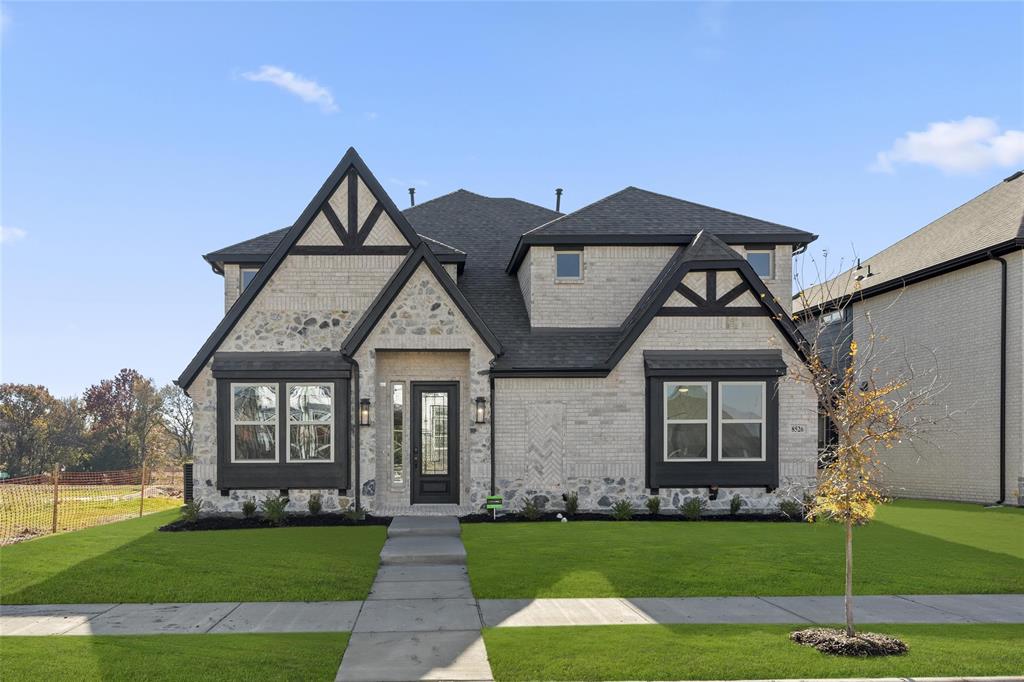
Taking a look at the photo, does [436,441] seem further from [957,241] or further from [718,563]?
[957,241]

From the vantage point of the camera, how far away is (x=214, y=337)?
15.8 metres

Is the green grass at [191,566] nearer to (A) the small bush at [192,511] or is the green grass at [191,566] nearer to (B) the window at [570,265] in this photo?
(A) the small bush at [192,511]

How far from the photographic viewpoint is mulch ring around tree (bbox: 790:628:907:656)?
23.3ft

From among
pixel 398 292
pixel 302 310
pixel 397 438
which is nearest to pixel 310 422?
pixel 397 438

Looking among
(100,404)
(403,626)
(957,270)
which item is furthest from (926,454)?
(100,404)

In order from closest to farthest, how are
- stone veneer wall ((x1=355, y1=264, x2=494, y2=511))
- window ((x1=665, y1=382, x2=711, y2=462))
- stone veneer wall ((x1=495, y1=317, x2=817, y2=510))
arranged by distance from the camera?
stone veneer wall ((x1=355, y1=264, x2=494, y2=511))
stone veneer wall ((x1=495, y1=317, x2=817, y2=510))
window ((x1=665, y1=382, x2=711, y2=462))

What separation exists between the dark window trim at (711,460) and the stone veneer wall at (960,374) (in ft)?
14.4

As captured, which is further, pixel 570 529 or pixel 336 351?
pixel 336 351

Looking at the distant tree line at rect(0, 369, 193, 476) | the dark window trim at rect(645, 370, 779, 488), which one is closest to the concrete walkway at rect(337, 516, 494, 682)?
the dark window trim at rect(645, 370, 779, 488)

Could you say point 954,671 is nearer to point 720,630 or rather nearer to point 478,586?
point 720,630

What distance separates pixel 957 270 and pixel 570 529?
1468 cm

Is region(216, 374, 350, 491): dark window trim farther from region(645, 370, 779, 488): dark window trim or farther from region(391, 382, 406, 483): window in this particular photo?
region(645, 370, 779, 488): dark window trim

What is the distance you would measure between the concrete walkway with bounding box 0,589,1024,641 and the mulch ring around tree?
667mm

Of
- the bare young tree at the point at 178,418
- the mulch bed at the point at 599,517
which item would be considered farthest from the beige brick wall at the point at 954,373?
the bare young tree at the point at 178,418
